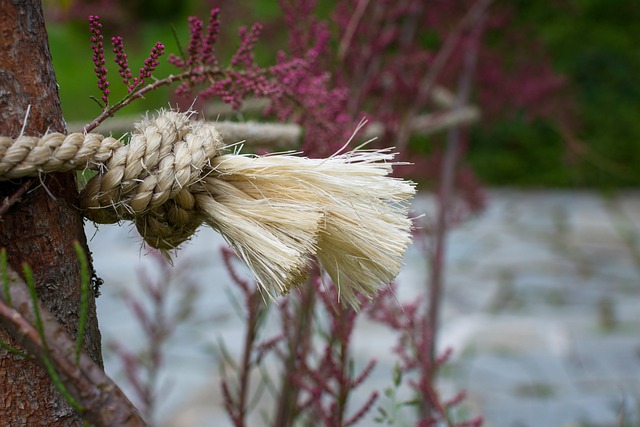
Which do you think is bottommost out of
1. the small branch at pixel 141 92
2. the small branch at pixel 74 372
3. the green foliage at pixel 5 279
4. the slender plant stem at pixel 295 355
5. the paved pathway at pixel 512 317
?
the paved pathway at pixel 512 317

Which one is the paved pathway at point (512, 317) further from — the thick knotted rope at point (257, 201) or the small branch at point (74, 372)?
the small branch at point (74, 372)

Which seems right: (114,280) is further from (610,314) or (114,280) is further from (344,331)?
(344,331)

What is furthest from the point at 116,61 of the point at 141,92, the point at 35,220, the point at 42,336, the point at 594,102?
the point at 594,102

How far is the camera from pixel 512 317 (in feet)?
12.7

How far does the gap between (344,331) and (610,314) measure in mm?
3377

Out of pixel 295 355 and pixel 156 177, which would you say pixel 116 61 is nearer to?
pixel 156 177

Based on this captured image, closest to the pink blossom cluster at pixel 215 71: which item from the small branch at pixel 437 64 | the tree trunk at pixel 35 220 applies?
the tree trunk at pixel 35 220

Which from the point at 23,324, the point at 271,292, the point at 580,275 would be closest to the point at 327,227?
the point at 271,292

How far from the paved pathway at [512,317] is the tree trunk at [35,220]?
1.44 meters

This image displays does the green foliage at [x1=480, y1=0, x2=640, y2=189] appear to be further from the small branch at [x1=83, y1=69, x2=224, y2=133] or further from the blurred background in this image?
the small branch at [x1=83, y1=69, x2=224, y2=133]

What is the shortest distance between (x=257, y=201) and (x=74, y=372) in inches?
8.3

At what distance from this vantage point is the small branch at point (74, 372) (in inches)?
16.8

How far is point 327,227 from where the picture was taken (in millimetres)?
594

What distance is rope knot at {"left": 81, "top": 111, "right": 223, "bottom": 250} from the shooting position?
0.56m
